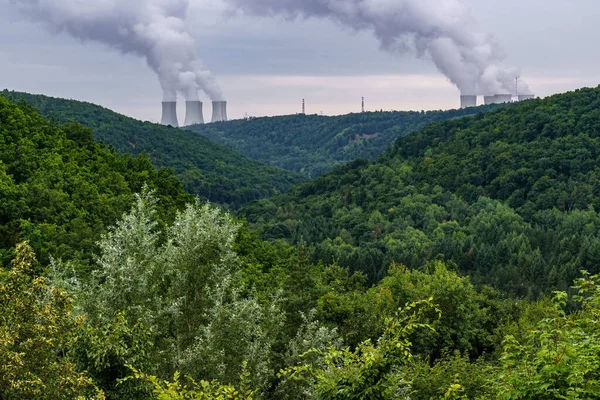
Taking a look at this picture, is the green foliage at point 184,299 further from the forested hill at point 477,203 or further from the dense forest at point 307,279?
the forested hill at point 477,203

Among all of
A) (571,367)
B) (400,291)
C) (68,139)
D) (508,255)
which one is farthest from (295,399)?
(508,255)

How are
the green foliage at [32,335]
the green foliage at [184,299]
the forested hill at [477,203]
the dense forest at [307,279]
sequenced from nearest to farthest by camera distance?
the green foliage at [32,335] < the dense forest at [307,279] < the green foliage at [184,299] < the forested hill at [477,203]

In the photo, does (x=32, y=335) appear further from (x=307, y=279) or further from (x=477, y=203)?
(x=477, y=203)

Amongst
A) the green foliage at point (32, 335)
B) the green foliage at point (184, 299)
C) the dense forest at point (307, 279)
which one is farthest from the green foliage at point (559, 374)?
the green foliage at point (184, 299)

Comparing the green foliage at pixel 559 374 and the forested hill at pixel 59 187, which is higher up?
the forested hill at pixel 59 187

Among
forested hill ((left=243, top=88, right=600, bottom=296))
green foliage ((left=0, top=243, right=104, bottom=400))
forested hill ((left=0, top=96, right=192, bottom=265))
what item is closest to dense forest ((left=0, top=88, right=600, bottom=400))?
green foliage ((left=0, top=243, right=104, bottom=400))

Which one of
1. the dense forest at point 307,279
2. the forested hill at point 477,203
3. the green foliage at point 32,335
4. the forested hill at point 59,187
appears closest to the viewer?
the green foliage at point 32,335

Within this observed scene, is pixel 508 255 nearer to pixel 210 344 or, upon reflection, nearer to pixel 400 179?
pixel 400 179
